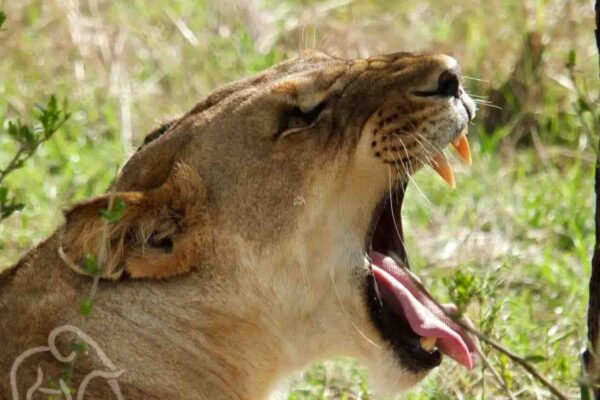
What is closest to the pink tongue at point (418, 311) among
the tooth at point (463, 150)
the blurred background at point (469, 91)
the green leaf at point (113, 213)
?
the blurred background at point (469, 91)

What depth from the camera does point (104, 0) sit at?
8.33m

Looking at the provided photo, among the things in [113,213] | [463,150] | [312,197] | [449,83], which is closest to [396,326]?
[312,197]

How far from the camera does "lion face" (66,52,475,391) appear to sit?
3.76m

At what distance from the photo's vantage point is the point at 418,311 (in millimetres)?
3924

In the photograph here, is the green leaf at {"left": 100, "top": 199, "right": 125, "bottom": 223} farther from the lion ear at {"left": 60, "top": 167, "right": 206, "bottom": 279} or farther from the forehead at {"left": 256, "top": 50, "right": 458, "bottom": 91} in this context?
the forehead at {"left": 256, "top": 50, "right": 458, "bottom": 91}

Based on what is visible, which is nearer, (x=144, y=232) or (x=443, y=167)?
(x=144, y=232)

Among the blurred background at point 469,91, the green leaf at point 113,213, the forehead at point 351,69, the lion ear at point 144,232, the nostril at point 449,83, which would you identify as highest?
the blurred background at point 469,91

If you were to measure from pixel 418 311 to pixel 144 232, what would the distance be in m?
0.86

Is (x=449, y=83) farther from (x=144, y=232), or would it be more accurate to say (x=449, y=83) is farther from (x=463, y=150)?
(x=144, y=232)

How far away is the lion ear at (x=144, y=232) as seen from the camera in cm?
353

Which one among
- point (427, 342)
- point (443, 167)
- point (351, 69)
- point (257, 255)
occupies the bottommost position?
point (427, 342)

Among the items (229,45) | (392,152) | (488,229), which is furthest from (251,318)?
(229,45)

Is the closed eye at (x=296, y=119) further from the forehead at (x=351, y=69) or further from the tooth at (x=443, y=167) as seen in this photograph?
the tooth at (x=443, y=167)

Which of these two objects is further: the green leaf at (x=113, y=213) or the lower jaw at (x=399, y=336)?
the lower jaw at (x=399, y=336)
